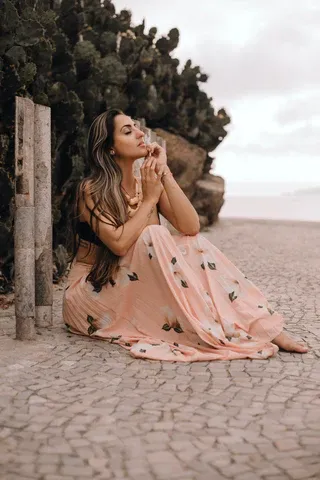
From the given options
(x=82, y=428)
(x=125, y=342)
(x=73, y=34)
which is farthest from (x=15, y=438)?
(x=73, y=34)

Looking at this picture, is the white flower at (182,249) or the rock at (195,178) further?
the rock at (195,178)

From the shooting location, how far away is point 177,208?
13.4 ft

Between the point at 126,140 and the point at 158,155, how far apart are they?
0.72 ft

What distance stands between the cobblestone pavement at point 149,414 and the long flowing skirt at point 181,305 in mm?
118

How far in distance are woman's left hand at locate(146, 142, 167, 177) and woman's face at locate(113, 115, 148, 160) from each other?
0.06m

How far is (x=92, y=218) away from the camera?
3.86m

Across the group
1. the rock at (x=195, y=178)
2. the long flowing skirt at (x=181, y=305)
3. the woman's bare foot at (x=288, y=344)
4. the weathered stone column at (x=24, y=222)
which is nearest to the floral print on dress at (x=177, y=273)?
the long flowing skirt at (x=181, y=305)

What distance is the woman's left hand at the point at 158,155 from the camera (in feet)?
13.1

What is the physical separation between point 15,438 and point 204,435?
698 mm

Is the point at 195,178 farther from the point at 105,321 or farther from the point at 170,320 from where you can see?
the point at 170,320

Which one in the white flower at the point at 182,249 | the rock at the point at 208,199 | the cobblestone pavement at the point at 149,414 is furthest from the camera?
the rock at the point at 208,199

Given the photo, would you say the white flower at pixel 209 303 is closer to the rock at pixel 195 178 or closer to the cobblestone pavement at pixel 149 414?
the cobblestone pavement at pixel 149 414

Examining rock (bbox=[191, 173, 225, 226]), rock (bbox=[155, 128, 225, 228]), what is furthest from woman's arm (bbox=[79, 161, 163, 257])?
rock (bbox=[191, 173, 225, 226])

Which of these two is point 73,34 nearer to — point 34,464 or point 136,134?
point 136,134
